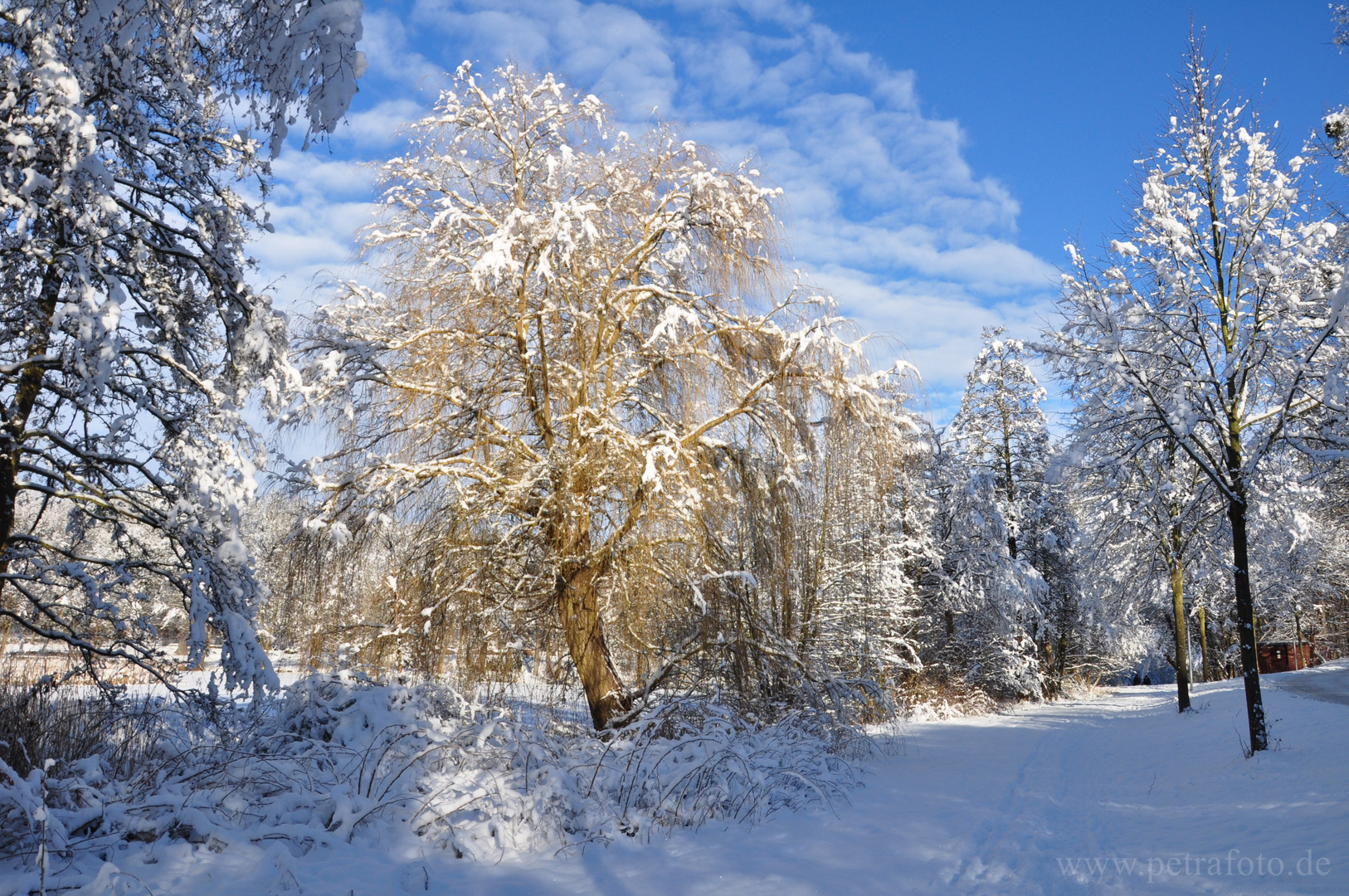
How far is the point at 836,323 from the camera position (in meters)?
8.73

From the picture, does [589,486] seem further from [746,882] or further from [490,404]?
[746,882]

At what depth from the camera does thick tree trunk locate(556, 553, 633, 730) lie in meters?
8.38

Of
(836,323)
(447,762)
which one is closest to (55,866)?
(447,762)

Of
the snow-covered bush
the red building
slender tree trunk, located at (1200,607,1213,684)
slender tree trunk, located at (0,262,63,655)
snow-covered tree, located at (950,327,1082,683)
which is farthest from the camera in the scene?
slender tree trunk, located at (1200,607,1213,684)

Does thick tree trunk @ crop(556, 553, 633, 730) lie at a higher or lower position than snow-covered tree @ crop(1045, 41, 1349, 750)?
lower

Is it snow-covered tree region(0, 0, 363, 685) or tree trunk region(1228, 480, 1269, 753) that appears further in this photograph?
tree trunk region(1228, 480, 1269, 753)

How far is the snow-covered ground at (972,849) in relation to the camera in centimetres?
406

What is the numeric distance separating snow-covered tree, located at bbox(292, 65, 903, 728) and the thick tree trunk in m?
0.02

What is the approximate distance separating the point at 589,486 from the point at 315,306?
12.9 feet

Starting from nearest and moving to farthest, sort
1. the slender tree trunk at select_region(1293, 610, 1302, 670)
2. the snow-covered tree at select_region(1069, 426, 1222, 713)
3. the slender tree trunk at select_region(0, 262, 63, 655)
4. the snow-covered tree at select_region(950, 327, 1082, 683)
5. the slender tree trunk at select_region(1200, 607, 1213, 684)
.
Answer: the slender tree trunk at select_region(0, 262, 63, 655), the snow-covered tree at select_region(1069, 426, 1222, 713), the snow-covered tree at select_region(950, 327, 1082, 683), the slender tree trunk at select_region(1200, 607, 1213, 684), the slender tree trunk at select_region(1293, 610, 1302, 670)

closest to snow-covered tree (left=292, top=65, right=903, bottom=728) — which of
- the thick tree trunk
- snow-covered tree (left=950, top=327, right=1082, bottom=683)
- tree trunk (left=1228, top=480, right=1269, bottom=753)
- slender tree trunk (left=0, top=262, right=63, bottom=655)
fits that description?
the thick tree trunk

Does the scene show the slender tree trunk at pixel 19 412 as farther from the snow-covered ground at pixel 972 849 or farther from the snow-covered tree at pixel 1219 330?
the snow-covered tree at pixel 1219 330

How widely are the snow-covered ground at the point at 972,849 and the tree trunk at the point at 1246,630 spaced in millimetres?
299

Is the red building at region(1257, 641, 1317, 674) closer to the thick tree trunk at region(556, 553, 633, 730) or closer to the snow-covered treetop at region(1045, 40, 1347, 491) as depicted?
the snow-covered treetop at region(1045, 40, 1347, 491)
